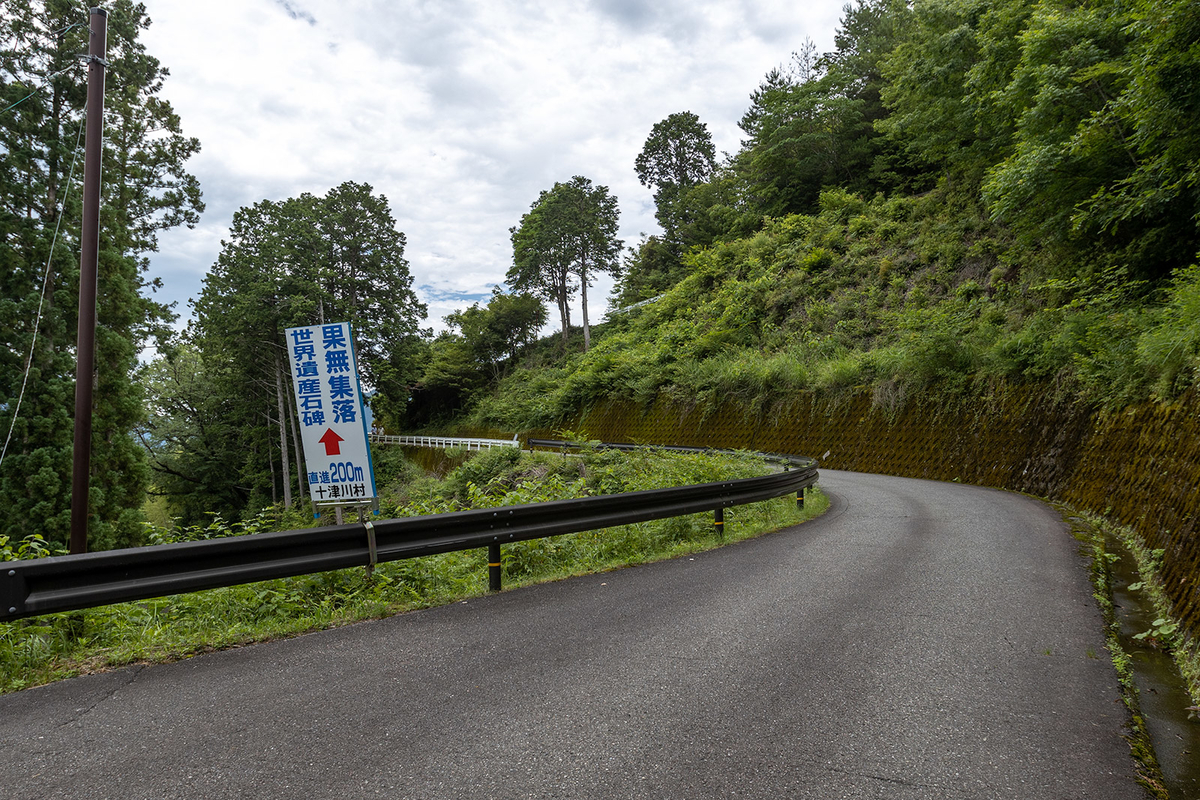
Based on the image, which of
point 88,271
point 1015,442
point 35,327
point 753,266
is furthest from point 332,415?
point 753,266

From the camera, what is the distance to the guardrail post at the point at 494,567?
528 cm

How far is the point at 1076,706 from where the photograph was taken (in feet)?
→ 10.1

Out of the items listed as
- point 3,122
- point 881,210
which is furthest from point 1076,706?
point 881,210

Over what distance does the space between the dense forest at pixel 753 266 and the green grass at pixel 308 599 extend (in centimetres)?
417

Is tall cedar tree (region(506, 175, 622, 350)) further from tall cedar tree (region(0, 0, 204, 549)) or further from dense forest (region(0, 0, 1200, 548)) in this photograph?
tall cedar tree (region(0, 0, 204, 549))

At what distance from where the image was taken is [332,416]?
498 centimetres

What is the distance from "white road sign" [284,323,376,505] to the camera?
4957mm

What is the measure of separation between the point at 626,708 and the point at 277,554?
2946 mm

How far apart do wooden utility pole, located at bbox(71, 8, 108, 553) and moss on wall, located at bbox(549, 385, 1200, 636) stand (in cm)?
1207

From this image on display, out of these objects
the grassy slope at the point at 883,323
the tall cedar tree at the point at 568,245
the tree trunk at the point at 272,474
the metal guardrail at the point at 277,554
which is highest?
the tall cedar tree at the point at 568,245

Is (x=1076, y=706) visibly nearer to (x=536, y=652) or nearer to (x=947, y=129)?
(x=536, y=652)

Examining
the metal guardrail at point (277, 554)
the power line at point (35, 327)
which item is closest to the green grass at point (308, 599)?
the metal guardrail at point (277, 554)

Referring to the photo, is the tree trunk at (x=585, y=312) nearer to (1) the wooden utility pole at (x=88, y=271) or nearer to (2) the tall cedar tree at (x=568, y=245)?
(2) the tall cedar tree at (x=568, y=245)

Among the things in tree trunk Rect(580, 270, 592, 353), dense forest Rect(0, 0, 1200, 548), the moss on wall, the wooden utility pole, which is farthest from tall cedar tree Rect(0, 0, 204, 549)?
tree trunk Rect(580, 270, 592, 353)
